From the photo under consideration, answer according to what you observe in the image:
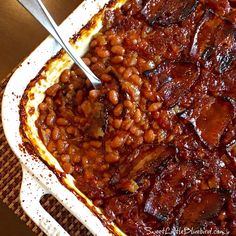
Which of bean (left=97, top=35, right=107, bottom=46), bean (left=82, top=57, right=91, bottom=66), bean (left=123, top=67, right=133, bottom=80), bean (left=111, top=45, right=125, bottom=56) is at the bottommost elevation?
bean (left=123, top=67, right=133, bottom=80)

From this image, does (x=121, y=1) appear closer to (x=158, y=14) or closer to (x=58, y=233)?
(x=158, y=14)

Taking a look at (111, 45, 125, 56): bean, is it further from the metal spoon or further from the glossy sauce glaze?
the metal spoon

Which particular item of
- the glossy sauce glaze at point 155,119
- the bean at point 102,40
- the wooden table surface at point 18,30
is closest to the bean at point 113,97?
the glossy sauce glaze at point 155,119

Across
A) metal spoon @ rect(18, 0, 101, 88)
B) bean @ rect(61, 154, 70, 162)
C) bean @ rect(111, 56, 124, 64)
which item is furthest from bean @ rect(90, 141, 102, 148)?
bean @ rect(111, 56, 124, 64)

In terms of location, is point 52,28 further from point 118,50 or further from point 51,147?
point 51,147

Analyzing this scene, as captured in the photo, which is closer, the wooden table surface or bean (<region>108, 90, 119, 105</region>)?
bean (<region>108, 90, 119, 105</region>)

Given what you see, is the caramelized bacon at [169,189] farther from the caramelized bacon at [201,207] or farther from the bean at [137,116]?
the bean at [137,116]

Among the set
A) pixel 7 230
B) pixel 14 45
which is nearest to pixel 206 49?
pixel 14 45
